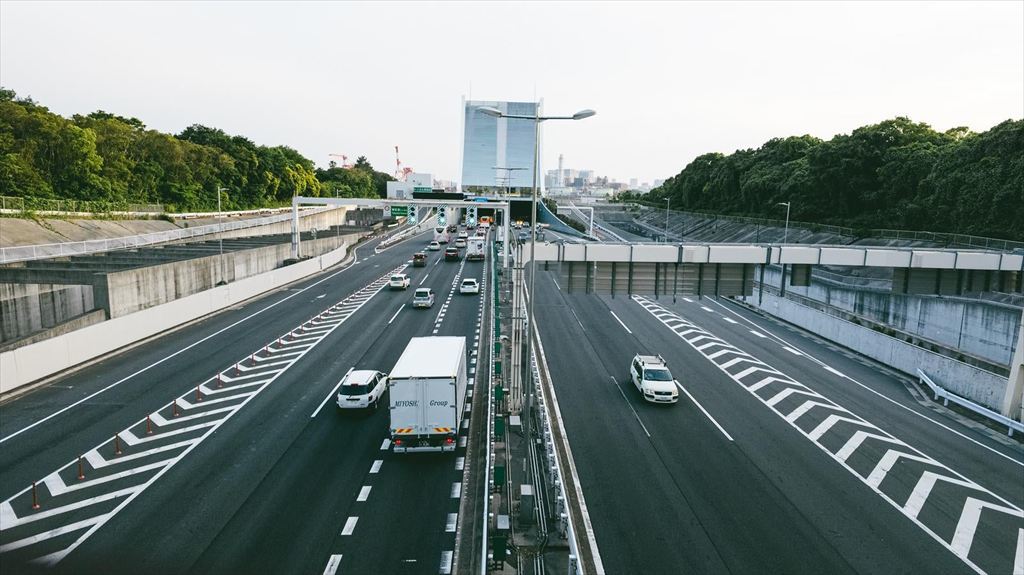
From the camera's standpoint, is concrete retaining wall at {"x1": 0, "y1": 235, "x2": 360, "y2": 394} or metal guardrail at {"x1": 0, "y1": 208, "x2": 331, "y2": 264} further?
metal guardrail at {"x1": 0, "y1": 208, "x2": 331, "y2": 264}

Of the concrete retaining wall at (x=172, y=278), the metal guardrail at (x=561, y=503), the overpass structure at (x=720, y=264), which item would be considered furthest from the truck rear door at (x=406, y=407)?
the concrete retaining wall at (x=172, y=278)

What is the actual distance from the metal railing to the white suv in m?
53.6

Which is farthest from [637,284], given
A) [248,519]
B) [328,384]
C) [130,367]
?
[130,367]

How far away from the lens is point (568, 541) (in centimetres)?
1376

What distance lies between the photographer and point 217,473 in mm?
17984

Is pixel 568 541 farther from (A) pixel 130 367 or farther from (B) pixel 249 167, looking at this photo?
(B) pixel 249 167

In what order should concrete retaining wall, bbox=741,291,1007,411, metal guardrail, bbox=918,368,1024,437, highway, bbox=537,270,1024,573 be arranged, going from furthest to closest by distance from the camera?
concrete retaining wall, bbox=741,291,1007,411 < metal guardrail, bbox=918,368,1024,437 < highway, bbox=537,270,1024,573

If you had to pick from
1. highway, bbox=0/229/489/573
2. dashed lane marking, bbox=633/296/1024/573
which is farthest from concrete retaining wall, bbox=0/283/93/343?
dashed lane marking, bbox=633/296/1024/573

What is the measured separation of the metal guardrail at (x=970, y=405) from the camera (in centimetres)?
2324

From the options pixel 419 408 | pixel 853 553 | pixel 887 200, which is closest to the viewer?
pixel 853 553

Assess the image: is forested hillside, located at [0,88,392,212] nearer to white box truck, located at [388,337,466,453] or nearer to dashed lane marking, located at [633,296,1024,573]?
white box truck, located at [388,337,466,453]

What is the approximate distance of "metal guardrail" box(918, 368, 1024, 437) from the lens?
76.2 feet

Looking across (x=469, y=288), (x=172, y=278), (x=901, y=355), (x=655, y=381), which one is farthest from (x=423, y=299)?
(x=901, y=355)

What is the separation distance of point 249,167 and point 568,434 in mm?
95695
